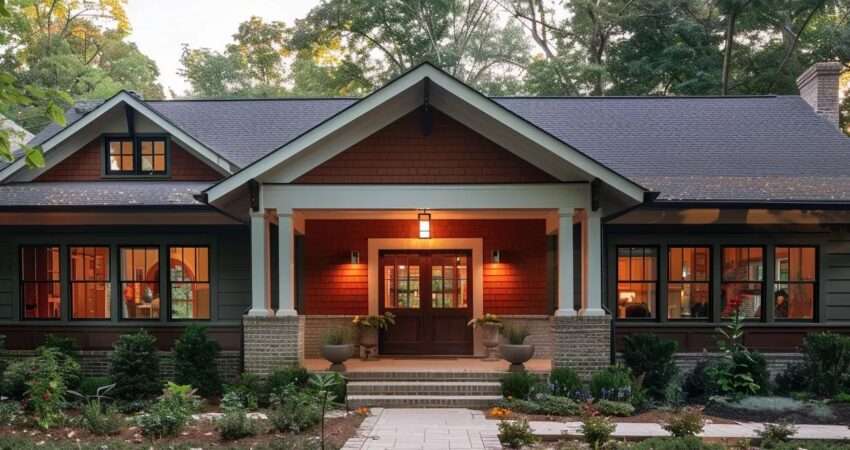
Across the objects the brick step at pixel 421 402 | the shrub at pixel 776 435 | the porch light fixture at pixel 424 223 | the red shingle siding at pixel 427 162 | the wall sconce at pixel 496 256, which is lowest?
the brick step at pixel 421 402

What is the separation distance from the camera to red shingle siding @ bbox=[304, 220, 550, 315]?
13203 mm

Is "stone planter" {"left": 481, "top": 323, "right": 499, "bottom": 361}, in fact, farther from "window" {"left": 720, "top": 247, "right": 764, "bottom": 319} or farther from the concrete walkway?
"window" {"left": 720, "top": 247, "right": 764, "bottom": 319}

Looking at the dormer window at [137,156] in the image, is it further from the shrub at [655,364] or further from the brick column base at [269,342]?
the shrub at [655,364]

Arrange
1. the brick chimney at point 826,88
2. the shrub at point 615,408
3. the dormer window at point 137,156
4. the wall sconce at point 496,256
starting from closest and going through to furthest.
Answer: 1. the shrub at point 615,408
2. the dormer window at point 137,156
3. the wall sconce at point 496,256
4. the brick chimney at point 826,88

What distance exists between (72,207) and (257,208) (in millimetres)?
3547

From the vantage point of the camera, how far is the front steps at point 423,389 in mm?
10000

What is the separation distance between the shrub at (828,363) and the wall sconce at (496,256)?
18.4 ft

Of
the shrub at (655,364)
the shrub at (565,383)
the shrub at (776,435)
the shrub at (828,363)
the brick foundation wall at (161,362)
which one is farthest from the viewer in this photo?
the brick foundation wall at (161,362)

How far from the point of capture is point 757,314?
12.1m

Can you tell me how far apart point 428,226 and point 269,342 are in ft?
10.8

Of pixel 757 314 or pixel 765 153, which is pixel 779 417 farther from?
pixel 765 153

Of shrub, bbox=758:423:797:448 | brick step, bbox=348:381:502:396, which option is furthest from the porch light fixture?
shrub, bbox=758:423:797:448

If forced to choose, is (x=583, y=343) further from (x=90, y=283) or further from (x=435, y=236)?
(x=90, y=283)

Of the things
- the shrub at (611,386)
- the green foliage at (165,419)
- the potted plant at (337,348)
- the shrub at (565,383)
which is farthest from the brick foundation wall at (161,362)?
the shrub at (611,386)
